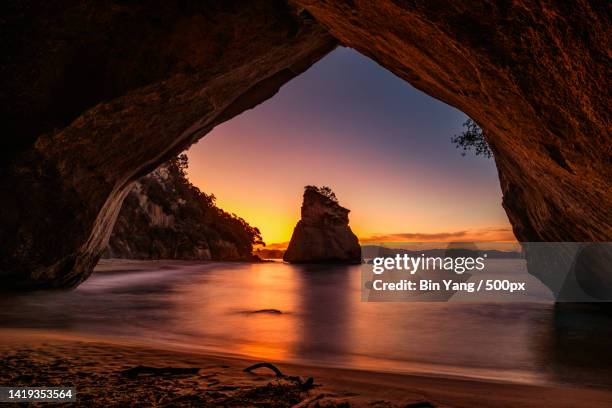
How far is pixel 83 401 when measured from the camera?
241 centimetres

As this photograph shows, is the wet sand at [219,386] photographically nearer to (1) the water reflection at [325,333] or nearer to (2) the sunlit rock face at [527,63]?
(1) the water reflection at [325,333]

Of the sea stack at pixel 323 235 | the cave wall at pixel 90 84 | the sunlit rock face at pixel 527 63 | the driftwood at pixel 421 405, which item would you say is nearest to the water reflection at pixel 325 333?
the driftwood at pixel 421 405

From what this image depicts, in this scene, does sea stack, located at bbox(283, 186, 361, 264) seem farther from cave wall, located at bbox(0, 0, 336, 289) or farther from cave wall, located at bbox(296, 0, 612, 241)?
cave wall, located at bbox(296, 0, 612, 241)

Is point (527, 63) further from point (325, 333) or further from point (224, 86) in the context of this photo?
point (224, 86)

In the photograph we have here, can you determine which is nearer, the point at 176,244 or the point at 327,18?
the point at 327,18

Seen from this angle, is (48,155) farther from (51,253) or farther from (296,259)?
(296,259)

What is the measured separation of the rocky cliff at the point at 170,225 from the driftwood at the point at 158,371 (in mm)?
37866

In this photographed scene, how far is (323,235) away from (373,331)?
47.1 metres

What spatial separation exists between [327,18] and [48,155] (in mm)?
6976

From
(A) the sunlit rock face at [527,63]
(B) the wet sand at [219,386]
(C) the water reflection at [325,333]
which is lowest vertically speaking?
(C) the water reflection at [325,333]

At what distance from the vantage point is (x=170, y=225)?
157 feet

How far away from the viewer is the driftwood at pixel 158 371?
118 inches

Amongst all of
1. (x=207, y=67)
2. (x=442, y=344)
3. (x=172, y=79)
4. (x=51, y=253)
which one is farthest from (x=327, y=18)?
(x=51, y=253)

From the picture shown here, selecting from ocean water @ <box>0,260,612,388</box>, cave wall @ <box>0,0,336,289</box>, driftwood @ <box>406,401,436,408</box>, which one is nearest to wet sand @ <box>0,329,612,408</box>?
driftwood @ <box>406,401,436,408</box>
